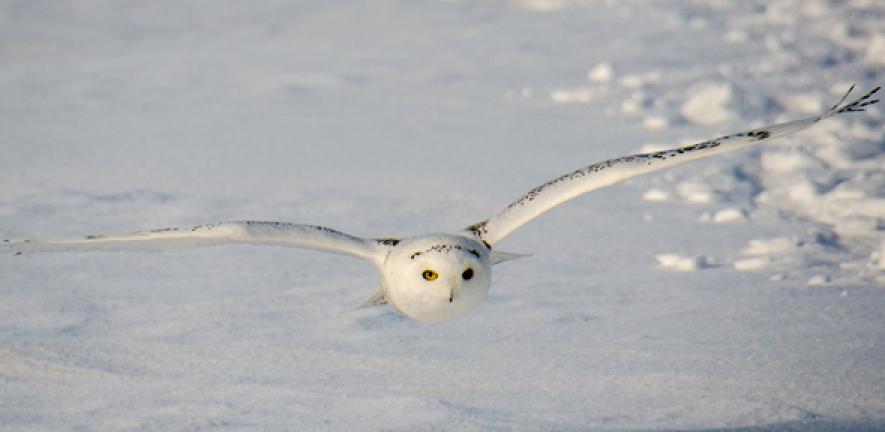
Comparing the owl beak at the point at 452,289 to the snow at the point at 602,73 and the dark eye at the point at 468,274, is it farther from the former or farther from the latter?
the snow at the point at 602,73

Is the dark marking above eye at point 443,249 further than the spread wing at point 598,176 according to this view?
No

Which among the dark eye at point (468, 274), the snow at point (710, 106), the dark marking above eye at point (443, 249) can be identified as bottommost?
the dark eye at point (468, 274)

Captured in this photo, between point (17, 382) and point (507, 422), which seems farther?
point (17, 382)

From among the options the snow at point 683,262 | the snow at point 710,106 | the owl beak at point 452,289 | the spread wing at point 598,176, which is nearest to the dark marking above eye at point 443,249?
the owl beak at point 452,289

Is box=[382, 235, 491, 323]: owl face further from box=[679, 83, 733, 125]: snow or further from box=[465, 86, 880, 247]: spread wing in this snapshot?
box=[679, 83, 733, 125]: snow

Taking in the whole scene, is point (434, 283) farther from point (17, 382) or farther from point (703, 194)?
point (703, 194)

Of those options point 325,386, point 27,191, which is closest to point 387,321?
point 325,386

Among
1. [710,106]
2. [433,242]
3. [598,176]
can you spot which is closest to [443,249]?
[433,242]
